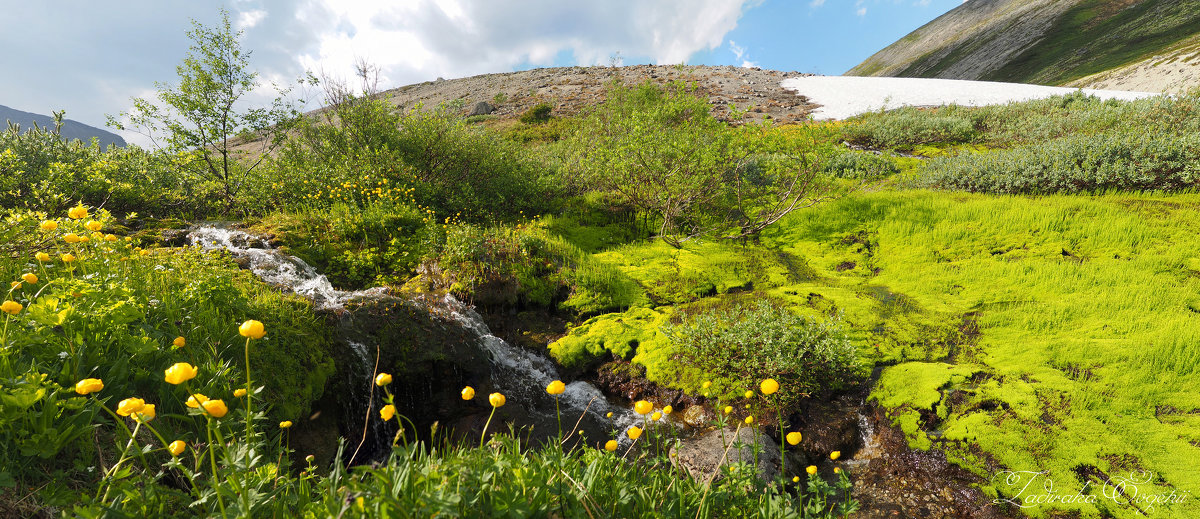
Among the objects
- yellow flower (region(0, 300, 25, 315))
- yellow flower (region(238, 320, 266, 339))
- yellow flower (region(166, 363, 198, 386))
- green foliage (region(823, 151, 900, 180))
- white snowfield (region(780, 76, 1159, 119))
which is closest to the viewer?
yellow flower (region(166, 363, 198, 386))

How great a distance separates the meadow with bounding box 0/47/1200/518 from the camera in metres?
1.74

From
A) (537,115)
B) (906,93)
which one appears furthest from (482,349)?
(906,93)

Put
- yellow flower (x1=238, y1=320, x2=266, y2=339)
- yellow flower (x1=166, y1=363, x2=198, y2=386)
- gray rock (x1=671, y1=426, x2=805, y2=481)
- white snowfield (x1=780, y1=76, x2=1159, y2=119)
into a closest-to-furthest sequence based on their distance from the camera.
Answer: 1. yellow flower (x1=166, y1=363, x2=198, y2=386)
2. yellow flower (x1=238, y1=320, x2=266, y2=339)
3. gray rock (x1=671, y1=426, x2=805, y2=481)
4. white snowfield (x1=780, y1=76, x2=1159, y2=119)

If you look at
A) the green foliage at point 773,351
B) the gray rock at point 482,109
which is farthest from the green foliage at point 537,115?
the green foliage at point 773,351

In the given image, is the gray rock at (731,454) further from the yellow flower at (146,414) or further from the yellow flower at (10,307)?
the yellow flower at (10,307)

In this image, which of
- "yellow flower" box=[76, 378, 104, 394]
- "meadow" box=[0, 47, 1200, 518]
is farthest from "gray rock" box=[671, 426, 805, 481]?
"yellow flower" box=[76, 378, 104, 394]

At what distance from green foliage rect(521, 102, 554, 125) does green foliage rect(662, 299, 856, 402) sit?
26318 mm

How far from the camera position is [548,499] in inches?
63.8

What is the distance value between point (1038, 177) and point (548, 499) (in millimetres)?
11567

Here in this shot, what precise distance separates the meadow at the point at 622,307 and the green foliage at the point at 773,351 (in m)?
0.04

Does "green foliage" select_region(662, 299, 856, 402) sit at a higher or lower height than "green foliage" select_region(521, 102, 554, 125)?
lower

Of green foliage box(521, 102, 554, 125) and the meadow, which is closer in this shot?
the meadow

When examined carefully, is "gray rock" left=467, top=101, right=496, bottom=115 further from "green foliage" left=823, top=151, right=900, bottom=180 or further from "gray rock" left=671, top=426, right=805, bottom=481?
"gray rock" left=671, top=426, right=805, bottom=481

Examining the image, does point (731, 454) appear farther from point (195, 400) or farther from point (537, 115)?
point (537, 115)
